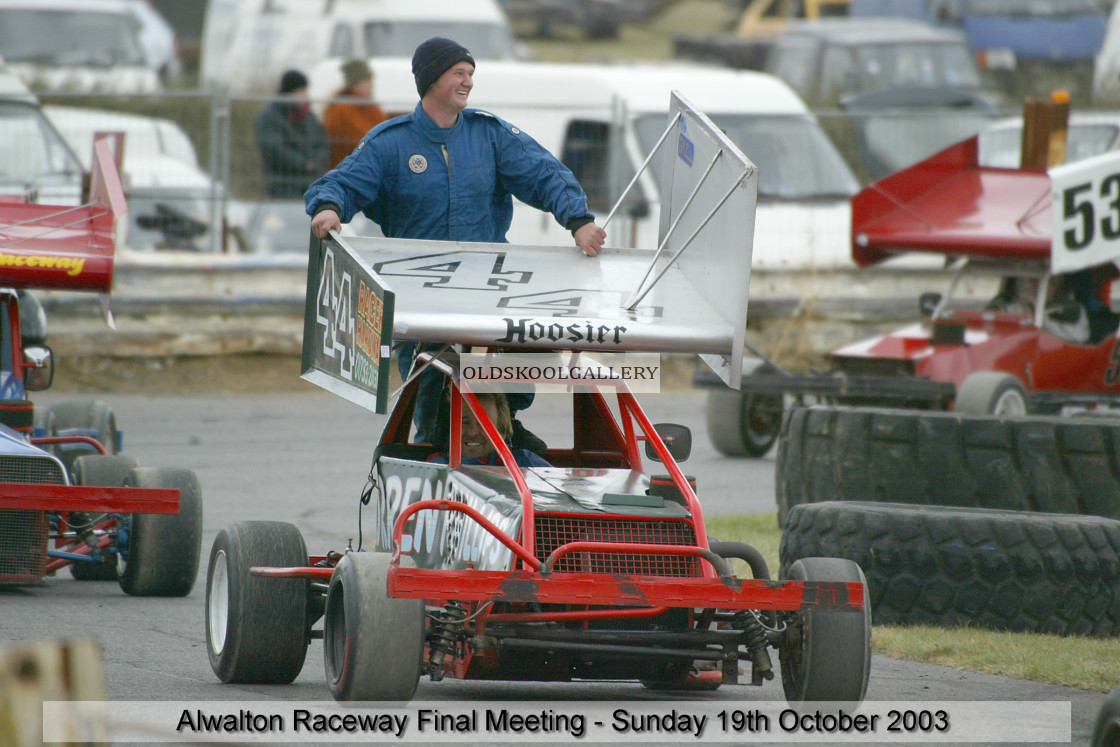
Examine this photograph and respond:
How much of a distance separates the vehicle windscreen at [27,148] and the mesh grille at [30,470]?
860cm

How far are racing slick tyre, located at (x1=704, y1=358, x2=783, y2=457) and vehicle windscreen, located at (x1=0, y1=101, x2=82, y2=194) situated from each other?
6.54 metres

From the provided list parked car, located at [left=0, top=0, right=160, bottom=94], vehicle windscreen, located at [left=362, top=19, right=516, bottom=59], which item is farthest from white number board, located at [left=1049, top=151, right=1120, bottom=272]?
parked car, located at [left=0, top=0, right=160, bottom=94]

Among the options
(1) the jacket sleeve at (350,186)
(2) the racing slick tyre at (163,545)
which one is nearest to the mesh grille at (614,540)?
(1) the jacket sleeve at (350,186)

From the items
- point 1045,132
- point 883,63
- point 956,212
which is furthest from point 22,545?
point 883,63

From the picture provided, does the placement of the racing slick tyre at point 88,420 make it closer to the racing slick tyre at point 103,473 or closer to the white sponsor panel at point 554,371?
the racing slick tyre at point 103,473

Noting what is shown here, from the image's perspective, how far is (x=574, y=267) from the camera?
695cm

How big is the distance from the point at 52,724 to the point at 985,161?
16.9 meters

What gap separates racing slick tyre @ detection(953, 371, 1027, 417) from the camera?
11.9 m

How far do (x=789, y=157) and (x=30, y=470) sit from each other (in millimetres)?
11043

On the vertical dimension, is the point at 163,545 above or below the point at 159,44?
below

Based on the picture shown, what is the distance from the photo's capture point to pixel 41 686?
2.94 metres

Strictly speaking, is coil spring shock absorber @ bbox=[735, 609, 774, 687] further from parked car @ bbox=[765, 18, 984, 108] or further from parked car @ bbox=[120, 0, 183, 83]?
parked car @ bbox=[120, 0, 183, 83]

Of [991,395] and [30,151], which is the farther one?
[30,151]

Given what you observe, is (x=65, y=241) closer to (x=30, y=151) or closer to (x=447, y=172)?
(x=447, y=172)
